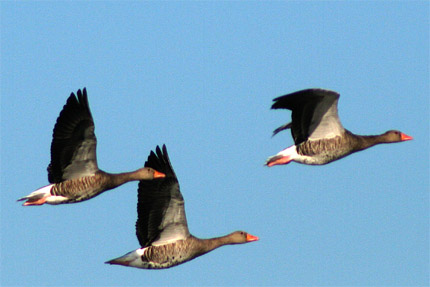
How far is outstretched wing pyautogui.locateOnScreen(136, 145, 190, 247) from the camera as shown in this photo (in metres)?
25.6

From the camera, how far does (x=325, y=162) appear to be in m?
26.2

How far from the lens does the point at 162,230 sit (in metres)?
25.8

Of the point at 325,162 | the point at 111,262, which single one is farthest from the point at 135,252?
the point at 325,162

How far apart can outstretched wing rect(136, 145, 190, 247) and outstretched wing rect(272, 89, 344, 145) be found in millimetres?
2834

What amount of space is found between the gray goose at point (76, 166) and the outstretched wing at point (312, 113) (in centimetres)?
313

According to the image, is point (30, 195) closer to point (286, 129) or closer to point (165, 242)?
point (165, 242)

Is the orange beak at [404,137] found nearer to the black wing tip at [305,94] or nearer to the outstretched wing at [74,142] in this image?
the black wing tip at [305,94]

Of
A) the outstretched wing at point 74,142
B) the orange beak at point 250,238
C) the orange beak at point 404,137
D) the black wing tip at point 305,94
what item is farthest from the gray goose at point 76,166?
the orange beak at point 404,137

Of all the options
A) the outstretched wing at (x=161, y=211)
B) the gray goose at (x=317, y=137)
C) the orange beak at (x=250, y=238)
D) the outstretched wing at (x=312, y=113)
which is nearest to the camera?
the outstretched wing at (x=312, y=113)

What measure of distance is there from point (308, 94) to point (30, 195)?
646 centimetres

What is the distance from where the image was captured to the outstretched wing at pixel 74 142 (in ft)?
83.5

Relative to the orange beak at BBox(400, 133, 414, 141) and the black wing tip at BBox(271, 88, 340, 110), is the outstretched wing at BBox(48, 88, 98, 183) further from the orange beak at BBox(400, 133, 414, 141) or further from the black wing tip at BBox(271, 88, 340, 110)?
the orange beak at BBox(400, 133, 414, 141)

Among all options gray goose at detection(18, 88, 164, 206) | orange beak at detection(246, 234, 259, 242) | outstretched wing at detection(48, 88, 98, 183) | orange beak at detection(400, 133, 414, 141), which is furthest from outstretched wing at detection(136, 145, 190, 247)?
orange beak at detection(400, 133, 414, 141)

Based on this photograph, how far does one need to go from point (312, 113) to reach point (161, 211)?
386 cm
